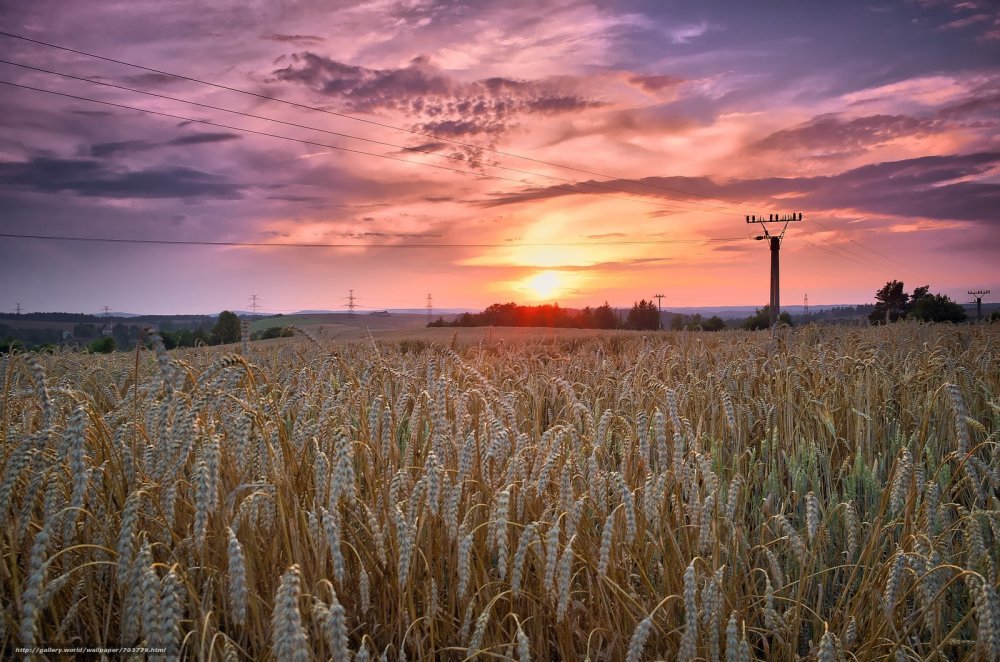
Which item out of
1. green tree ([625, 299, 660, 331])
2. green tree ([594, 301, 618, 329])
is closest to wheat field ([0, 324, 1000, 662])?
green tree ([594, 301, 618, 329])

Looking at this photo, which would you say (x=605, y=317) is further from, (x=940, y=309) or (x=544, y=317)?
(x=940, y=309)

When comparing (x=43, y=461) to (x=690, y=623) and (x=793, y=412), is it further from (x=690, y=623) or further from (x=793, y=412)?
(x=793, y=412)

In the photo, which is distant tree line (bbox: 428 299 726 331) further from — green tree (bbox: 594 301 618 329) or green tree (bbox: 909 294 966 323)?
green tree (bbox: 909 294 966 323)

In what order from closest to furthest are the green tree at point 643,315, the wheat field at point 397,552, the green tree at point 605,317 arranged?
the wheat field at point 397,552 → the green tree at point 605,317 → the green tree at point 643,315

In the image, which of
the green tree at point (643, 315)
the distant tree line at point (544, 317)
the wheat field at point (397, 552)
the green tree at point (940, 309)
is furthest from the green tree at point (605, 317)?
the wheat field at point (397, 552)

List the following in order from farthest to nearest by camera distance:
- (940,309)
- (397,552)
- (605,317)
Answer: (605,317)
(940,309)
(397,552)

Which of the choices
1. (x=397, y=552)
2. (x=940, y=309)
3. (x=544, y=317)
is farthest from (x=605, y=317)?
(x=397, y=552)

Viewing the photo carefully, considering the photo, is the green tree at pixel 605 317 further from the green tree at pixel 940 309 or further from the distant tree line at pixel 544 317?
the green tree at pixel 940 309

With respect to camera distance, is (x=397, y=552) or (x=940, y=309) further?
(x=940, y=309)

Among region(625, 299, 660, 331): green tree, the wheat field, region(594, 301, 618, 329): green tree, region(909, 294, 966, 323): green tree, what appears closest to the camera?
the wheat field

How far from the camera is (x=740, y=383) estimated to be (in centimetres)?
701

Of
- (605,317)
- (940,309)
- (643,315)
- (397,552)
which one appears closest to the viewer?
(397,552)

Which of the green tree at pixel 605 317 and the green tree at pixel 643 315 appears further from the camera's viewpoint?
the green tree at pixel 643 315

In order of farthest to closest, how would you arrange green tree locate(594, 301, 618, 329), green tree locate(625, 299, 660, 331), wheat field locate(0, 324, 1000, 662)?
green tree locate(625, 299, 660, 331) → green tree locate(594, 301, 618, 329) → wheat field locate(0, 324, 1000, 662)
